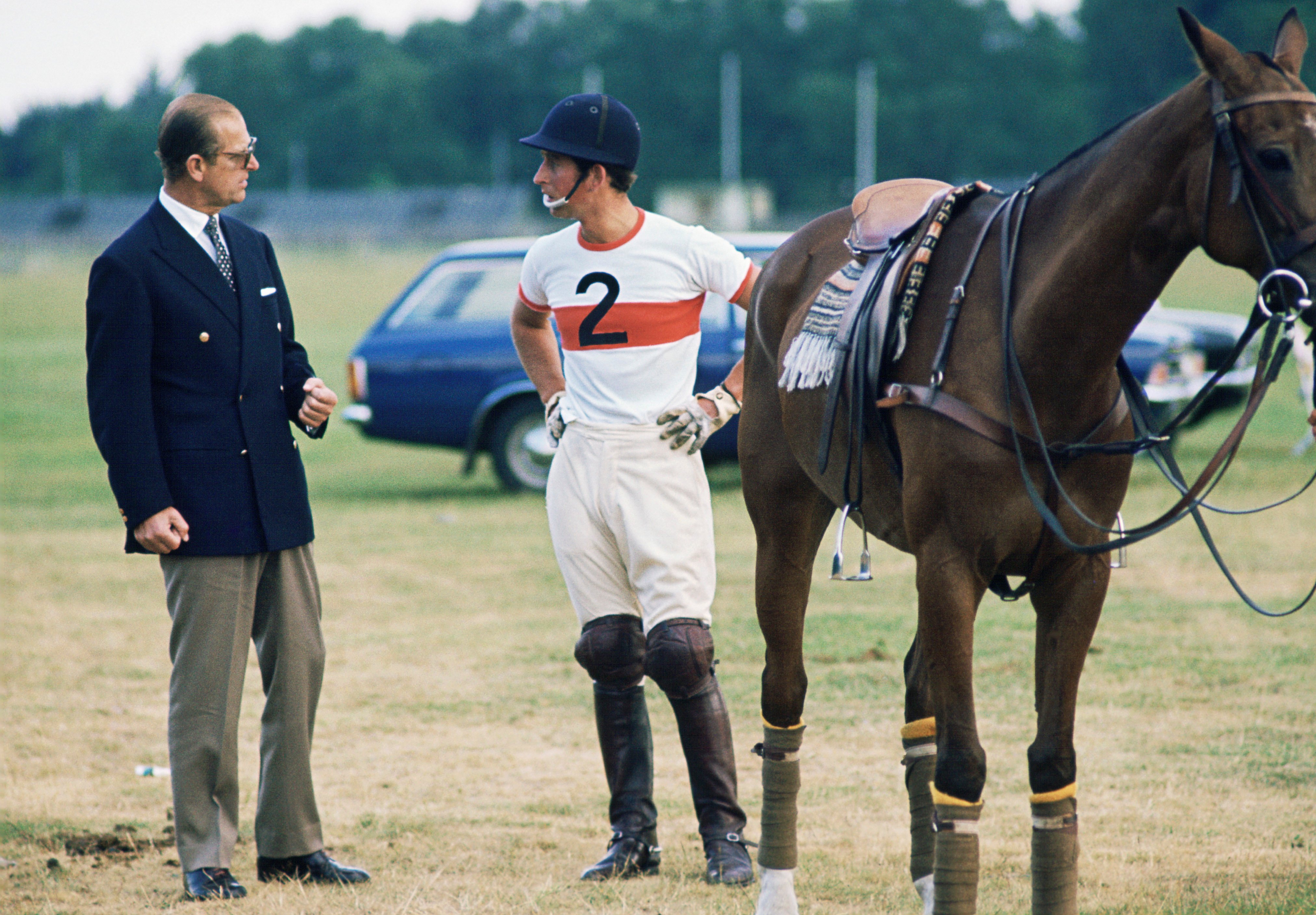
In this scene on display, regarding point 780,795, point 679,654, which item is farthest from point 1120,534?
point 679,654

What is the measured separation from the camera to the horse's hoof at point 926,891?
3859 mm

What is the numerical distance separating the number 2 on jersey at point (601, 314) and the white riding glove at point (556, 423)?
281 mm

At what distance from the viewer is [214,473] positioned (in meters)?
4.24

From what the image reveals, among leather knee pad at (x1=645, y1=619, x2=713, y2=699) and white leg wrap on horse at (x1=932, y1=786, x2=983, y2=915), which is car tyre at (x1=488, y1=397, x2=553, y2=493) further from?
white leg wrap on horse at (x1=932, y1=786, x2=983, y2=915)

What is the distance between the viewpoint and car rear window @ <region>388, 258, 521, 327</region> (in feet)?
40.5

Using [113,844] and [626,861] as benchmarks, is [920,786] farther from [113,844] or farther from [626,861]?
[113,844]

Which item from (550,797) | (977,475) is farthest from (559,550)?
(977,475)

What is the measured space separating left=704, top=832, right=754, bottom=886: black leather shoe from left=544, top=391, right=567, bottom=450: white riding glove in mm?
1319

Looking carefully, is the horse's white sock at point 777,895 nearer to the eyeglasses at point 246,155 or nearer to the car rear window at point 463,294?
the eyeglasses at point 246,155

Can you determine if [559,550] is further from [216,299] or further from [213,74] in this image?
[213,74]

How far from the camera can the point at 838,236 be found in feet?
14.3

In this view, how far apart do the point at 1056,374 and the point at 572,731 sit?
3.44 meters

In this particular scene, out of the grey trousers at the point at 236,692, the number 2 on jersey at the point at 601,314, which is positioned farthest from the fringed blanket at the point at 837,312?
the grey trousers at the point at 236,692

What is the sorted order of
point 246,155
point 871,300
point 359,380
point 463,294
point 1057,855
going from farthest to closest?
point 463,294 → point 359,380 → point 246,155 → point 871,300 → point 1057,855
